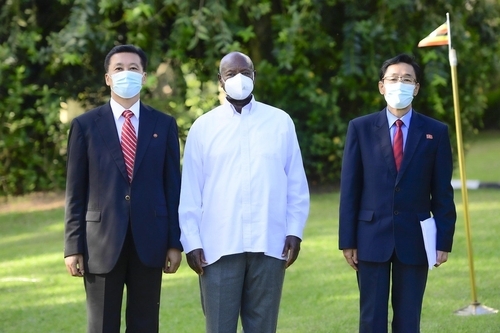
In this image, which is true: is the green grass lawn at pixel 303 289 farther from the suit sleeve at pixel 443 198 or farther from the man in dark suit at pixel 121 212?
the man in dark suit at pixel 121 212

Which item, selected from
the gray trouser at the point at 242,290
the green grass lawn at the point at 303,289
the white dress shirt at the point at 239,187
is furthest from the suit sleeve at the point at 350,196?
the green grass lawn at the point at 303,289

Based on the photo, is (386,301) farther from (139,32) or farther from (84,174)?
(139,32)

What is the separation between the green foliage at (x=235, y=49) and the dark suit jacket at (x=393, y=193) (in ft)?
25.5

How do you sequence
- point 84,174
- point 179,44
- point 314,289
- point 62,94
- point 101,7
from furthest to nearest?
1. point 62,94
2. point 179,44
3. point 101,7
4. point 314,289
5. point 84,174

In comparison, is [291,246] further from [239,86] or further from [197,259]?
[239,86]

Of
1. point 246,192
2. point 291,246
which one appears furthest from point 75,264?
point 291,246

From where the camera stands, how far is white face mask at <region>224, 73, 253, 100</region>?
5082 mm

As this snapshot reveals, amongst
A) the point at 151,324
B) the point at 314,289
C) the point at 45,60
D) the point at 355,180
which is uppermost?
the point at 45,60

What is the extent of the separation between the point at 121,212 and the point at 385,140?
1.63 meters

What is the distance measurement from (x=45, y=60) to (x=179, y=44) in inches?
82.2

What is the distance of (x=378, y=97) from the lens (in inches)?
590

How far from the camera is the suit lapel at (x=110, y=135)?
521 cm

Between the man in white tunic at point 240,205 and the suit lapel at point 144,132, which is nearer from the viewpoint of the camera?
the man in white tunic at point 240,205

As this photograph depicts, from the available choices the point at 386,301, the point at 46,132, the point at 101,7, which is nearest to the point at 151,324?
the point at 386,301
